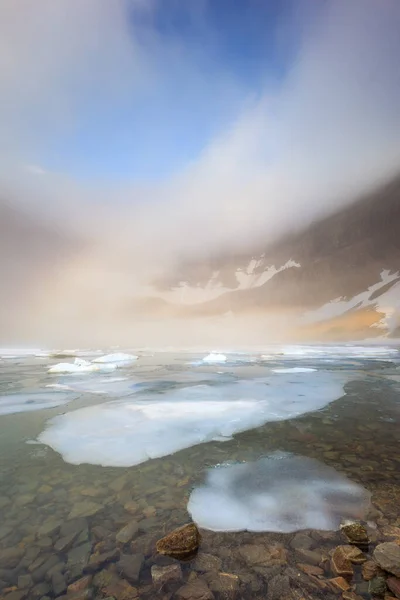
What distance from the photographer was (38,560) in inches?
115

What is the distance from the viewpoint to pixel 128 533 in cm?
335

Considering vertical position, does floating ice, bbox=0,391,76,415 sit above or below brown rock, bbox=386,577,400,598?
above

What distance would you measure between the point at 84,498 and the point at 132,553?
1365 millimetres

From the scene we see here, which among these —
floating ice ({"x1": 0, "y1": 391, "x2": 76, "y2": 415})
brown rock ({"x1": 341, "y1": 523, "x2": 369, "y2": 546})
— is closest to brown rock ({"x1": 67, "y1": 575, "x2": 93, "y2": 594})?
brown rock ({"x1": 341, "y1": 523, "x2": 369, "y2": 546})

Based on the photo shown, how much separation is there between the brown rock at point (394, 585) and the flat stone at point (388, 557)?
0.07 meters

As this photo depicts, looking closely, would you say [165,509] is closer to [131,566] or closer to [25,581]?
[131,566]

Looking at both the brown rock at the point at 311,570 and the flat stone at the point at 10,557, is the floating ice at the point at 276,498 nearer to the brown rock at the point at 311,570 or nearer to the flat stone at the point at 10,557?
the brown rock at the point at 311,570

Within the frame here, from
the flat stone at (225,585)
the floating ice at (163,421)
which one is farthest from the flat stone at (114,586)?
the floating ice at (163,421)

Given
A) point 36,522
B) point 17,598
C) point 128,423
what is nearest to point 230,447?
point 128,423

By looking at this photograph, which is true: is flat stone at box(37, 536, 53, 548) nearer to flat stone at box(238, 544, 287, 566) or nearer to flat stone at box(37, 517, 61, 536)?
flat stone at box(37, 517, 61, 536)

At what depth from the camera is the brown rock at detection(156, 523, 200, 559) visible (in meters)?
2.97

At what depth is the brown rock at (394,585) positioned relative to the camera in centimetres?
245

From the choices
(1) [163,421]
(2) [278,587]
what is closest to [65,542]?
(2) [278,587]

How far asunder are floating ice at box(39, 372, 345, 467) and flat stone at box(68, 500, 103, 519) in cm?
121
